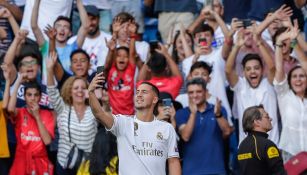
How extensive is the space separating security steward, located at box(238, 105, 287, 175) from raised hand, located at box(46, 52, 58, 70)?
3554 mm

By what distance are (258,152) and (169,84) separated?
304 cm

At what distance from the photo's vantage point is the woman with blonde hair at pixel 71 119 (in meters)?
13.5

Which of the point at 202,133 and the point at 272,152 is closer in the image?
the point at 272,152

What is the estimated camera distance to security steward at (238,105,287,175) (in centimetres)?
1123

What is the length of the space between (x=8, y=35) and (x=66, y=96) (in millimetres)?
2511

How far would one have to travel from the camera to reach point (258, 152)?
11.3 metres

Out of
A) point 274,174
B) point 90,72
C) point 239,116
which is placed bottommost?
point 274,174

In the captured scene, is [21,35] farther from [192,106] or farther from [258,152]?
[258,152]

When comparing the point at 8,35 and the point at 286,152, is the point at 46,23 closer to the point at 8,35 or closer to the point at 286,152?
the point at 8,35

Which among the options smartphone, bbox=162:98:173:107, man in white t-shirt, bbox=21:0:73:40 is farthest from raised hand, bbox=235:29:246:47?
man in white t-shirt, bbox=21:0:73:40

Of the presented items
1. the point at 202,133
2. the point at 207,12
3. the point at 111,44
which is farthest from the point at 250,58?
the point at 111,44

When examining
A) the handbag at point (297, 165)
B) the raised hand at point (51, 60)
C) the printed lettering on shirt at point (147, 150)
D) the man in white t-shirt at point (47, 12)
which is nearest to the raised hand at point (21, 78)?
the raised hand at point (51, 60)

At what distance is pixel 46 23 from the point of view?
15.7 m

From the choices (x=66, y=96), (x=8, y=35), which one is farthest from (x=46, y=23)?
(x=66, y=96)
